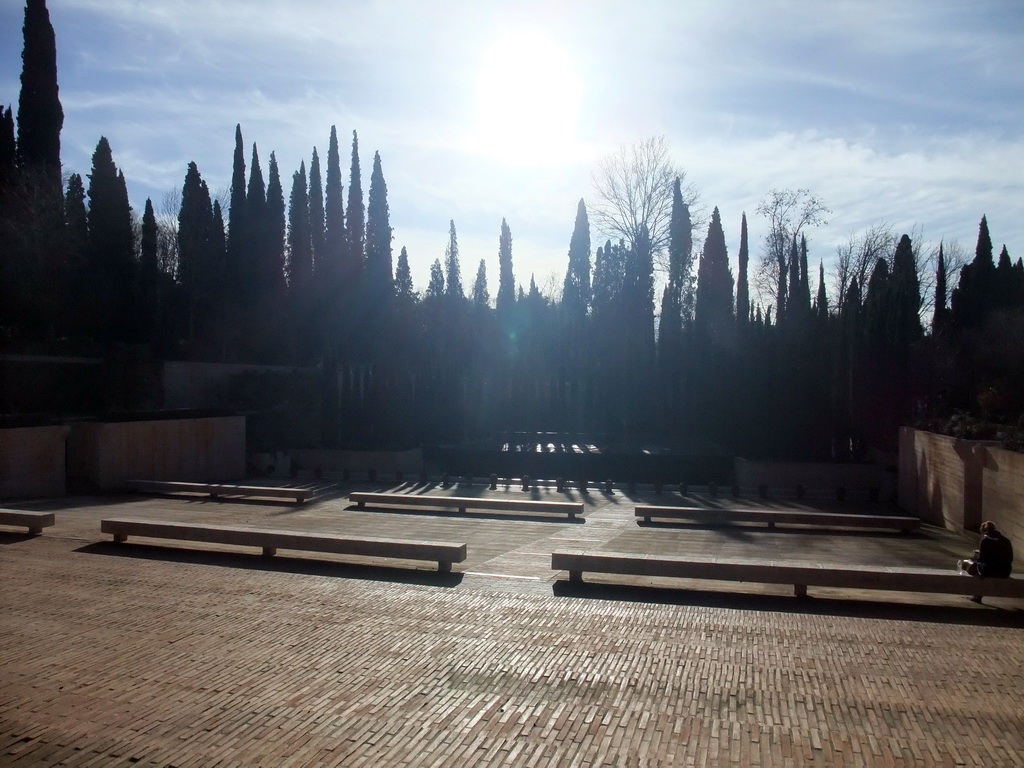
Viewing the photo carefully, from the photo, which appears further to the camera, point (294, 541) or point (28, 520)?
point (28, 520)

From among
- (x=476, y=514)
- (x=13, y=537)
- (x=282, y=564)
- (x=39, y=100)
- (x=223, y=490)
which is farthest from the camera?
(x=39, y=100)

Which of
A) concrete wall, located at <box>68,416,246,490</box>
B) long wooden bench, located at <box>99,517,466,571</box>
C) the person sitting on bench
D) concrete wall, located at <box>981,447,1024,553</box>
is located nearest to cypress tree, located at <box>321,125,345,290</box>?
concrete wall, located at <box>68,416,246,490</box>

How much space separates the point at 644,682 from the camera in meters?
5.87

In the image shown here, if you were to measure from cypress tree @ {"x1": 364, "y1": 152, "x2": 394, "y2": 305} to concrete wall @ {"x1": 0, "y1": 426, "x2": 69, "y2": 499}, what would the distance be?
21592 mm

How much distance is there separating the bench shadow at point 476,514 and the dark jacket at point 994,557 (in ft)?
25.5

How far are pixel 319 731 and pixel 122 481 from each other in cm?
1738

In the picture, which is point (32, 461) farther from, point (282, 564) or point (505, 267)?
point (505, 267)

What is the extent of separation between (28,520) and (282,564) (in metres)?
4.59

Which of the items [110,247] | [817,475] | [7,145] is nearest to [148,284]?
[110,247]

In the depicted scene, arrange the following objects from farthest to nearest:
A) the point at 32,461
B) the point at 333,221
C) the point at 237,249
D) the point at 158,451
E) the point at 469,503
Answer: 1. the point at 333,221
2. the point at 237,249
3. the point at 158,451
4. the point at 32,461
5. the point at 469,503

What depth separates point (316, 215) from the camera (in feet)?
130

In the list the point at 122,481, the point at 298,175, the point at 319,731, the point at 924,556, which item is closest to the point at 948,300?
Answer: the point at 298,175

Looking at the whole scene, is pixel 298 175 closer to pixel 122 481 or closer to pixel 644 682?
pixel 122 481

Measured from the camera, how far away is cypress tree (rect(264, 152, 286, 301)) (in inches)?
1452
